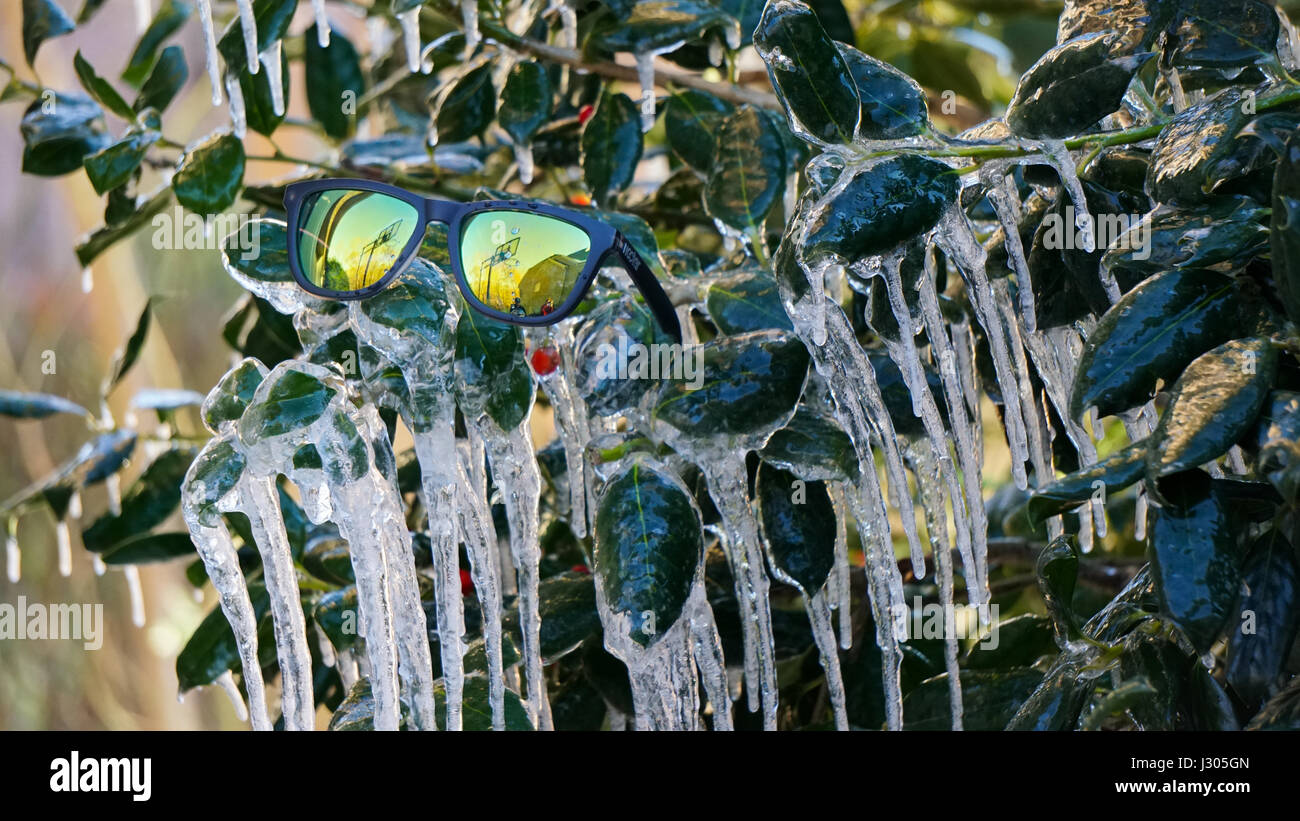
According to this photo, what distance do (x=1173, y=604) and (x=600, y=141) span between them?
529mm

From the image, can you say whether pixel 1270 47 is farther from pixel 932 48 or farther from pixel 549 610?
pixel 932 48

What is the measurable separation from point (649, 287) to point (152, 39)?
0.58m

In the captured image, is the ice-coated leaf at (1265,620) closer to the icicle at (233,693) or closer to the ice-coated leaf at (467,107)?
the icicle at (233,693)

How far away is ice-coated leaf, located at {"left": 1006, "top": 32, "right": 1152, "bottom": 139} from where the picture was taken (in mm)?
452

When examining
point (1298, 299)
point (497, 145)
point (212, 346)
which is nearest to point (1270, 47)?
point (1298, 299)

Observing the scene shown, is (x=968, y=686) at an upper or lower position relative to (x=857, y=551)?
lower

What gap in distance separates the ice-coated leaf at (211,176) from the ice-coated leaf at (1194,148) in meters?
0.54

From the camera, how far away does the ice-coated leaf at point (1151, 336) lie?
0.42 meters

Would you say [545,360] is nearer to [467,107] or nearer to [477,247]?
[477,247]

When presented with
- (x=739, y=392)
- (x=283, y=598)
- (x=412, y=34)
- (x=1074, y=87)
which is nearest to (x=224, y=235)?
(x=412, y=34)

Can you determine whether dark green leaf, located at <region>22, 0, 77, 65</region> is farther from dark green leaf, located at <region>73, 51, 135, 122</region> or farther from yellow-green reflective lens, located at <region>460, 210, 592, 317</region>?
yellow-green reflective lens, located at <region>460, 210, 592, 317</region>

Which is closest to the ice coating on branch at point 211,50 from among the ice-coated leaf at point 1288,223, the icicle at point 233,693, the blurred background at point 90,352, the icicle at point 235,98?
the icicle at point 235,98

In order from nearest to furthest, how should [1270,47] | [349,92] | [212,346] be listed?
[1270,47], [349,92], [212,346]

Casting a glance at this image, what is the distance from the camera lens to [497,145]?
3.21ft
